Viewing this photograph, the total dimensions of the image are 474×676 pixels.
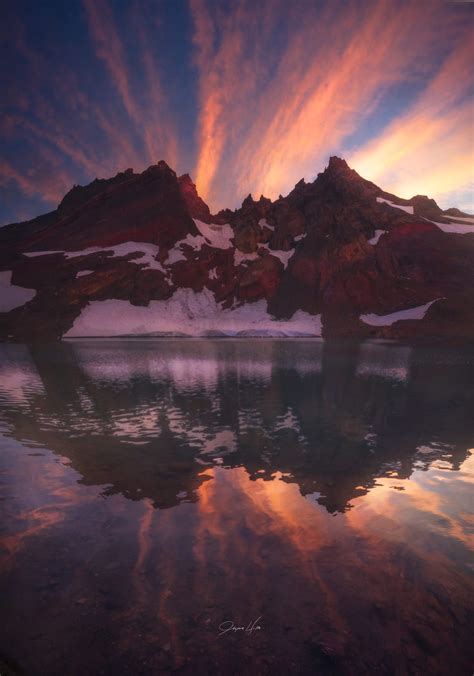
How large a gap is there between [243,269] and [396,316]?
49.5 metres

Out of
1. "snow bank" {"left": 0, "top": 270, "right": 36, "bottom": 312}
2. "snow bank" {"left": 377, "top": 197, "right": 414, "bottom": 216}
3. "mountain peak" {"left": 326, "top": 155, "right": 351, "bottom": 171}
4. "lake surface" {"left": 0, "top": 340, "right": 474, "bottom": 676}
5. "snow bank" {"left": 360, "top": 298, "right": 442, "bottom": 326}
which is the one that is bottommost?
"lake surface" {"left": 0, "top": 340, "right": 474, "bottom": 676}

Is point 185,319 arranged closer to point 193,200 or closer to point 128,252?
point 128,252

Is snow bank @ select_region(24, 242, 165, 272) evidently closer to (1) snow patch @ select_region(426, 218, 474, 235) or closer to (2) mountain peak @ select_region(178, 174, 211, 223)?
(2) mountain peak @ select_region(178, 174, 211, 223)

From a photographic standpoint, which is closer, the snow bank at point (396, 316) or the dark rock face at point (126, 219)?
the snow bank at point (396, 316)

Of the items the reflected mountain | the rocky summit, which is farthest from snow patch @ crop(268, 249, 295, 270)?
the reflected mountain

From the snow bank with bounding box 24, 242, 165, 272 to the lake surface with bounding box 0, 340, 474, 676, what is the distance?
102678 mm

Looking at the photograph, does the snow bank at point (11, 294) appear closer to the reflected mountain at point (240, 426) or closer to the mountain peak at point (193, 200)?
the mountain peak at point (193, 200)

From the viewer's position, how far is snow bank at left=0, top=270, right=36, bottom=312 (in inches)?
3893

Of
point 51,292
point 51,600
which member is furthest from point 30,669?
point 51,292

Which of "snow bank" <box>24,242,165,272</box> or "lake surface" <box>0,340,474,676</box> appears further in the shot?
"snow bank" <box>24,242,165,272</box>

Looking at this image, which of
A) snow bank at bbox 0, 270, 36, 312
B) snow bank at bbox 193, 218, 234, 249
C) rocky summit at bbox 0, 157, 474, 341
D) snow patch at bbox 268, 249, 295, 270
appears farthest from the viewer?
snow bank at bbox 193, 218, 234, 249

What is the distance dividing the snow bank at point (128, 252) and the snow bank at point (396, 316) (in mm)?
61551
